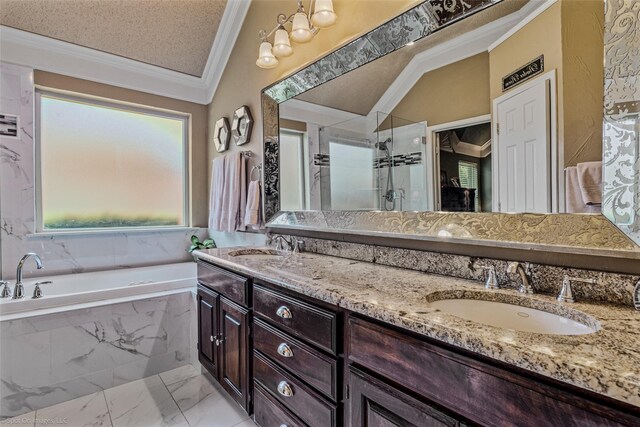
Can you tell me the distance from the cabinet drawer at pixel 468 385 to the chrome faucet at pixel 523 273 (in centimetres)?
47

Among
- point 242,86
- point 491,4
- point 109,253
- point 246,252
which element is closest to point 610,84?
point 491,4

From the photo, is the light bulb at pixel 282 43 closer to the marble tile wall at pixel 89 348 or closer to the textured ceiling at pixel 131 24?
the textured ceiling at pixel 131 24

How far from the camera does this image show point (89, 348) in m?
2.07

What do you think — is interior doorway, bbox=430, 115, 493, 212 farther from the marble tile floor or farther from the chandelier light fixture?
the marble tile floor

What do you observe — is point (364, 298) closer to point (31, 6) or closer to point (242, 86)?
point (242, 86)

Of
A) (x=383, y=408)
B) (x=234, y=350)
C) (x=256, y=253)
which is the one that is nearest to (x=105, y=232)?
(x=256, y=253)

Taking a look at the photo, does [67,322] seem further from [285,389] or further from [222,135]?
[222,135]

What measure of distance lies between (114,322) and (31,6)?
239 centimetres

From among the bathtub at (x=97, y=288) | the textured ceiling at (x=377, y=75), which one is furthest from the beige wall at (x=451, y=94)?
the bathtub at (x=97, y=288)

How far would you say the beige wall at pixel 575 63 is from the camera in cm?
97

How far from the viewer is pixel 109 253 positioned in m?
2.93

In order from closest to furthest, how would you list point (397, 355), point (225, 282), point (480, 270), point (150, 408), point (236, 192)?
point (397, 355)
point (480, 270)
point (225, 282)
point (150, 408)
point (236, 192)

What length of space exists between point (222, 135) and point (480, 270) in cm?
256

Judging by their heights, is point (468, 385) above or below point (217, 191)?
below
